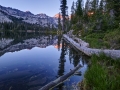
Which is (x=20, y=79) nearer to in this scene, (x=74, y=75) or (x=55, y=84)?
(x=55, y=84)

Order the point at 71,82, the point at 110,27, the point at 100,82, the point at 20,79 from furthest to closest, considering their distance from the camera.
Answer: the point at 110,27 < the point at 20,79 < the point at 71,82 < the point at 100,82

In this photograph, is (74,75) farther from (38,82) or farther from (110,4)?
(110,4)

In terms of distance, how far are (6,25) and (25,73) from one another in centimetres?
14017

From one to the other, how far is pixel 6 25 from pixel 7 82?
142 meters

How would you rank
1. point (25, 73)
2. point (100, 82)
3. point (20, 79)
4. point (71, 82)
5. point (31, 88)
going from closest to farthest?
point (100, 82) < point (31, 88) < point (71, 82) < point (20, 79) < point (25, 73)

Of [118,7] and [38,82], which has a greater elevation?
[118,7]

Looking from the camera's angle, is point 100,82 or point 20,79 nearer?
point 100,82

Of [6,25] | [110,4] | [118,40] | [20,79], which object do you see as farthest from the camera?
[6,25]

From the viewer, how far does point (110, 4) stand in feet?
93.2

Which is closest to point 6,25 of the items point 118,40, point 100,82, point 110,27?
point 110,27

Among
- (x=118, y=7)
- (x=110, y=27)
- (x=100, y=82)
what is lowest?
(x=100, y=82)

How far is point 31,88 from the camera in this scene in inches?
337

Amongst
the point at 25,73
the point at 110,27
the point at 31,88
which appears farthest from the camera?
the point at 110,27

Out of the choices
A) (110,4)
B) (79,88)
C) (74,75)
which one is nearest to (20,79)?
(74,75)
